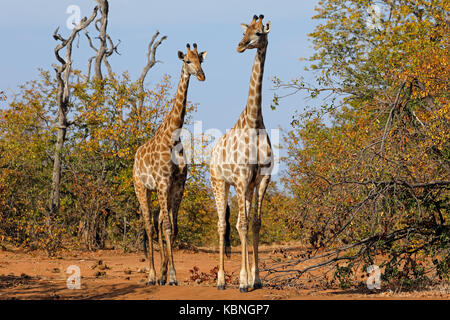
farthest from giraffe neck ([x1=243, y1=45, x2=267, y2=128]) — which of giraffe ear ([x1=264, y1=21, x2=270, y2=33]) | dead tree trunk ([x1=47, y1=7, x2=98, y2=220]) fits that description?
dead tree trunk ([x1=47, y1=7, x2=98, y2=220])

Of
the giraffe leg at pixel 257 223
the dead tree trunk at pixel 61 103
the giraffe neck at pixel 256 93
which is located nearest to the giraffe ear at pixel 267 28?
the giraffe neck at pixel 256 93

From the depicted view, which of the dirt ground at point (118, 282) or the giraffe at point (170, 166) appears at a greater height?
the giraffe at point (170, 166)

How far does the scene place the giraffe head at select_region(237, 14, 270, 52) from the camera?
29.4ft

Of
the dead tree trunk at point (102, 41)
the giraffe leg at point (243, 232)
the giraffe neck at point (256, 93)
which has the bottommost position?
the giraffe leg at point (243, 232)

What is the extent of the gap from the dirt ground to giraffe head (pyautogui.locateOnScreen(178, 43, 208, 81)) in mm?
3302

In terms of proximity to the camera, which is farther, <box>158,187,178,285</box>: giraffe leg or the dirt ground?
<box>158,187,178,285</box>: giraffe leg

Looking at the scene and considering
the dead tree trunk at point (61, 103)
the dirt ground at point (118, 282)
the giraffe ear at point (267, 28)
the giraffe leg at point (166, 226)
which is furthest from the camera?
the dead tree trunk at point (61, 103)

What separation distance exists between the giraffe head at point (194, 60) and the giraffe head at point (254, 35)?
1.15 m

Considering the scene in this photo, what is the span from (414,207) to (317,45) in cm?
1270

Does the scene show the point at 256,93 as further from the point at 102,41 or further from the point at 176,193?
the point at 102,41

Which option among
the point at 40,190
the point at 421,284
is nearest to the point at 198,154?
the point at 40,190

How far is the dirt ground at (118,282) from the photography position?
857 cm

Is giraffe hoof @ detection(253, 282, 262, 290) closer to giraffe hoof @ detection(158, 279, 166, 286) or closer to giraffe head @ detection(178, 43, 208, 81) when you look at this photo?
giraffe hoof @ detection(158, 279, 166, 286)

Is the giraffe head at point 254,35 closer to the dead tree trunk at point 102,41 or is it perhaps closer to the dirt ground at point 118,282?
the dirt ground at point 118,282
